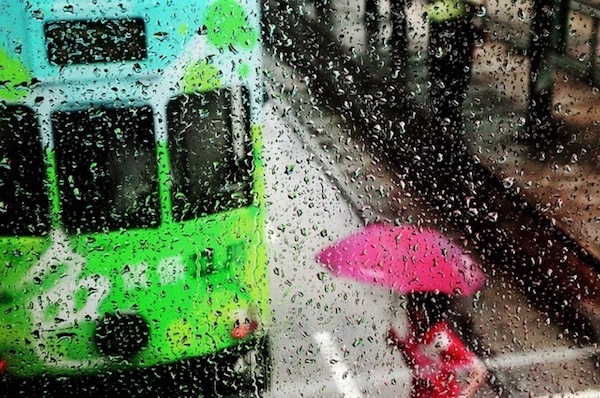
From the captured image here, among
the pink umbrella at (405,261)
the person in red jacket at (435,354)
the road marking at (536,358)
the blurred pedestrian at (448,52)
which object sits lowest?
the road marking at (536,358)

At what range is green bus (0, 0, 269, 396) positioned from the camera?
743 millimetres

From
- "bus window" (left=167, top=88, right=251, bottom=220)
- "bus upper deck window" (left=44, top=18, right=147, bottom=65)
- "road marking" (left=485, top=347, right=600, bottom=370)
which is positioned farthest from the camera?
"road marking" (left=485, top=347, right=600, bottom=370)

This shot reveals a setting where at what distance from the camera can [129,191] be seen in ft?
2.72

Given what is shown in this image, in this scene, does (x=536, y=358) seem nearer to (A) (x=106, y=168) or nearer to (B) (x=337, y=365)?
(B) (x=337, y=365)

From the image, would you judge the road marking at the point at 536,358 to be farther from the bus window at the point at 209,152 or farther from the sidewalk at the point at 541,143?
the bus window at the point at 209,152

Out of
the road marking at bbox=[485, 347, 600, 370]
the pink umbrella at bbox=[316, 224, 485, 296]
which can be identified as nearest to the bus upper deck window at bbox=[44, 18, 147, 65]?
the pink umbrella at bbox=[316, 224, 485, 296]

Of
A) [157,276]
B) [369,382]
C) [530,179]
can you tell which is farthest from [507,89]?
[157,276]

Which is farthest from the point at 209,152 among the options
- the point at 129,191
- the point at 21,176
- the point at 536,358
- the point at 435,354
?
the point at 536,358

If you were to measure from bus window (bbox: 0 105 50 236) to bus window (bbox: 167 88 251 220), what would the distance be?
0.16m

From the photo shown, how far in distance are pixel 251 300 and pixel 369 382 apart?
0.74 ft

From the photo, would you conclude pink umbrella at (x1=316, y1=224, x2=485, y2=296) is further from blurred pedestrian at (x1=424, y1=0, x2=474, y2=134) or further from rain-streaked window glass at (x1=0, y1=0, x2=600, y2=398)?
blurred pedestrian at (x1=424, y1=0, x2=474, y2=134)

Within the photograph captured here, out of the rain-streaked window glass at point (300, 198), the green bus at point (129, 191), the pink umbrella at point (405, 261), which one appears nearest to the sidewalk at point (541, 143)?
the rain-streaked window glass at point (300, 198)

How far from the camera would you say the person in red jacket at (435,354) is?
3.30 feet

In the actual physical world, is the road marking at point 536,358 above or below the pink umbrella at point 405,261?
below
